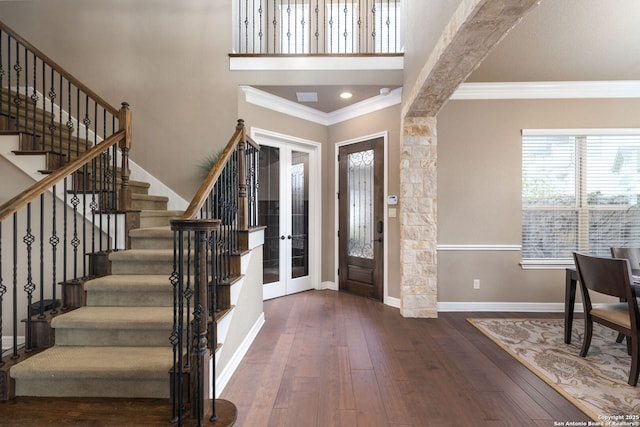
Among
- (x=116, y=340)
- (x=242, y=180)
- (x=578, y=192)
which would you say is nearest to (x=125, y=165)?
(x=242, y=180)

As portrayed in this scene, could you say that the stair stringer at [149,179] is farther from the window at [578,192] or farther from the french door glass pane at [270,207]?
the window at [578,192]

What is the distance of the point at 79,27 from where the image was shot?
3.81m

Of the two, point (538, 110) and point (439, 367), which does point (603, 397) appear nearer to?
point (439, 367)

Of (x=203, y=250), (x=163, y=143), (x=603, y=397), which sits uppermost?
(x=163, y=143)

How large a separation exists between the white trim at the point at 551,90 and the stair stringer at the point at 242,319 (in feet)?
10.8

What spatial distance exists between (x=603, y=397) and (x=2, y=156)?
17.1 feet

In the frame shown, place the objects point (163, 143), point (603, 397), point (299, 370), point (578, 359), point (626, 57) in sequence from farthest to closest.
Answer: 1. point (163, 143)
2. point (626, 57)
3. point (578, 359)
4. point (299, 370)
5. point (603, 397)

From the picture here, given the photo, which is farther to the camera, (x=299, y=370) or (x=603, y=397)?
(x=299, y=370)

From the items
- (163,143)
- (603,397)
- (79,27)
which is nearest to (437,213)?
(603,397)

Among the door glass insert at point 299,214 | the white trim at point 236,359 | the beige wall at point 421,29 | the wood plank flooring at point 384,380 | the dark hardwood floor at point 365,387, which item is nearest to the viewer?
the dark hardwood floor at point 365,387

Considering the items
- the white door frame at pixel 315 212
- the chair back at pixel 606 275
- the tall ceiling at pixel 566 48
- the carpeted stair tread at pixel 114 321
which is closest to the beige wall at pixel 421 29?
the tall ceiling at pixel 566 48

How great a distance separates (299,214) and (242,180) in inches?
78.2

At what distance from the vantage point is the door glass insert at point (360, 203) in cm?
431

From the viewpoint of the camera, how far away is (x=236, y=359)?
2402 millimetres
